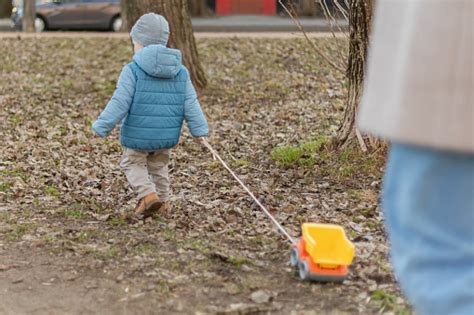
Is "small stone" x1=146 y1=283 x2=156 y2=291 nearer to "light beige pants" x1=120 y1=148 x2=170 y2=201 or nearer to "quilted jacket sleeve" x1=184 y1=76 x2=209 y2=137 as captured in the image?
"light beige pants" x1=120 y1=148 x2=170 y2=201

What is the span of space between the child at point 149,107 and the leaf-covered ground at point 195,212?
0.43 meters

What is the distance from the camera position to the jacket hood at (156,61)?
232 inches

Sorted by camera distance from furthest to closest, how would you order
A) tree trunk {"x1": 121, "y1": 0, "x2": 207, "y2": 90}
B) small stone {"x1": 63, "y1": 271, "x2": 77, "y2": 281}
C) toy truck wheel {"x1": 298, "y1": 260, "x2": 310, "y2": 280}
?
tree trunk {"x1": 121, "y1": 0, "x2": 207, "y2": 90}
small stone {"x1": 63, "y1": 271, "x2": 77, "y2": 281}
toy truck wheel {"x1": 298, "y1": 260, "x2": 310, "y2": 280}

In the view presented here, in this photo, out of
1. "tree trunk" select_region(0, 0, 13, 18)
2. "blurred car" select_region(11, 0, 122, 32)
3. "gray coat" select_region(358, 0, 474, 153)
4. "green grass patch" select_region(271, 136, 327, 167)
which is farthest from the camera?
"tree trunk" select_region(0, 0, 13, 18)

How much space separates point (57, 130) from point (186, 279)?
5868 mm

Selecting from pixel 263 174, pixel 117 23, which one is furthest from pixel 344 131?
pixel 117 23

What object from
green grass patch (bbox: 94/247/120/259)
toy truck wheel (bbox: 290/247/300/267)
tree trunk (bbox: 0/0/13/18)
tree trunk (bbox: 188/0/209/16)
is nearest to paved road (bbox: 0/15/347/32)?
tree trunk (bbox: 188/0/209/16)

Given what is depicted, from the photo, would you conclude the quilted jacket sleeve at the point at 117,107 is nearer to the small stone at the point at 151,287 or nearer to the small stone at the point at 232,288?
the small stone at the point at 151,287

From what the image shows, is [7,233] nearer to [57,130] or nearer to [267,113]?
[57,130]

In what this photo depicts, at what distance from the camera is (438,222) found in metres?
1.68

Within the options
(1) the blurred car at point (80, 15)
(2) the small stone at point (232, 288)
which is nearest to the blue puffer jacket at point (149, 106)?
(2) the small stone at point (232, 288)

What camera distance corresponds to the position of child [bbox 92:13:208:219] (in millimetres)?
5906

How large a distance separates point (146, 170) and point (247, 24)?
24.1 metres

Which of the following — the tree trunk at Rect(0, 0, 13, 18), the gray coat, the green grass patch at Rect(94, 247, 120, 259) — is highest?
the gray coat
